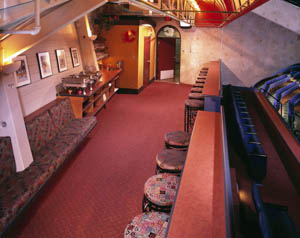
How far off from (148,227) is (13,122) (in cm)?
233

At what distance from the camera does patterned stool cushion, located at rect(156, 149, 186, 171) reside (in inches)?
112

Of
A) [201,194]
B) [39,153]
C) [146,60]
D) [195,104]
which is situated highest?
[201,194]

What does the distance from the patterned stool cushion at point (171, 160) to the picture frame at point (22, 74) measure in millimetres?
2704

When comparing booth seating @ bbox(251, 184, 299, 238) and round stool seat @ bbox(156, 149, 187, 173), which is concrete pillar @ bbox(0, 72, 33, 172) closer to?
round stool seat @ bbox(156, 149, 187, 173)

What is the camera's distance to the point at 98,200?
3.50 metres

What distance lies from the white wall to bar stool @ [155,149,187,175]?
2.72 meters

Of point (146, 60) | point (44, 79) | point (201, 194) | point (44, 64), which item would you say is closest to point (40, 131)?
point (44, 79)

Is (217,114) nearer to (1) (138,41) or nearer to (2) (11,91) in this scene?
(2) (11,91)

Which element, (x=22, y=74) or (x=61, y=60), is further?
(x=61, y=60)

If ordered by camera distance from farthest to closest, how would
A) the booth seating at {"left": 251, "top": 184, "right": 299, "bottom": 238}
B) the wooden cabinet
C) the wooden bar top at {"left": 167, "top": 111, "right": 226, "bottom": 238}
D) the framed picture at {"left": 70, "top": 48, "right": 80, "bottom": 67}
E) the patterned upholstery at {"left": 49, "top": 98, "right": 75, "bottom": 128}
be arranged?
the framed picture at {"left": 70, "top": 48, "right": 80, "bottom": 67} < the wooden cabinet < the patterned upholstery at {"left": 49, "top": 98, "right": 75, "bottom": 128} < the booth seating at {"left": 251, "top": 184, "right": 299, "bottom": 238} < the wooden bar top at {"left": 167, "top": 111, "right": 226, "bottom": 238}

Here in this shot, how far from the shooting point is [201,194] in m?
1.96

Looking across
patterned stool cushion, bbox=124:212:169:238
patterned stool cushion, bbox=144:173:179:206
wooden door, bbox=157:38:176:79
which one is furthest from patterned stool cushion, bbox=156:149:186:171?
wooden door, bbox=157:38:176:79

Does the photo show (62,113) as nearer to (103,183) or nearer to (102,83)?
(103,183)

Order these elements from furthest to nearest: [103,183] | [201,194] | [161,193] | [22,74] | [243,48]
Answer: [243,48]
[22,74]
[103,183]
[161,193]
[201,194]
